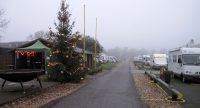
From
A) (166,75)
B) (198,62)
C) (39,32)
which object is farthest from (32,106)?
(39,32)

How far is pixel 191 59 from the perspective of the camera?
26875mm

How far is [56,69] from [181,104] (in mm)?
11950

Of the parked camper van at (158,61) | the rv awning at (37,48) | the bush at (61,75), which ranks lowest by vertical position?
the bush at (61,75)

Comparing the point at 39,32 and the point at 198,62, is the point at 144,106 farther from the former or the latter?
the point at 39,32

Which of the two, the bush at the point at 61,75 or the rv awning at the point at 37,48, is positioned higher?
the rv awning at the point at 37,48

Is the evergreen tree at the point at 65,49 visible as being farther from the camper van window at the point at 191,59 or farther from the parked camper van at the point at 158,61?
the parked camper van at the point at 158,61

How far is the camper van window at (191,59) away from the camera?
26656mm

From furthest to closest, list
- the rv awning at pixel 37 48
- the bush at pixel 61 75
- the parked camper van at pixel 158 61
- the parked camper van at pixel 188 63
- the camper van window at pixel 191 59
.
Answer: the parked camper van at pixel 158 61
the rv awning at pixel 37 48
the camper van window at pixel 191 59
the parked camper van at pixel 188 63
the bush at pixel 61 75

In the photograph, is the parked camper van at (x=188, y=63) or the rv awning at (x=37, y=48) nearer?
the parked camper van at (x=188, y=63)

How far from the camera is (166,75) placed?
2472 centimetres

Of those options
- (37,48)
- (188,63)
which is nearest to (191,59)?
(188,63)

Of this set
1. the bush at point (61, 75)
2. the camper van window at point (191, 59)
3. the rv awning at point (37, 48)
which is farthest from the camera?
the rv awning at point (37, 48)

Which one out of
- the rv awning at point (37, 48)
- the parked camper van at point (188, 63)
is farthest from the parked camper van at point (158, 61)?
the rv awning at point (37, 48)

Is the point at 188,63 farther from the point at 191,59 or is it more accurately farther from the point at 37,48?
the point at 37,48
